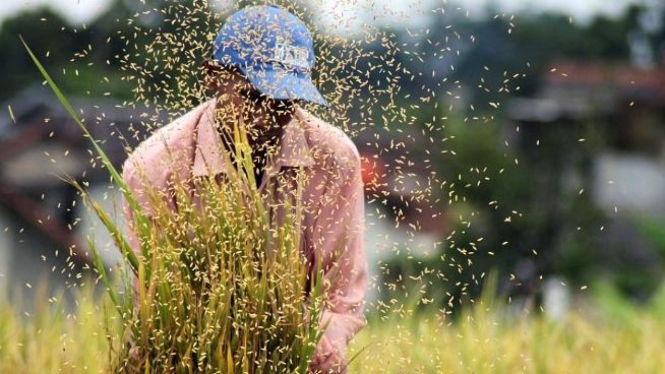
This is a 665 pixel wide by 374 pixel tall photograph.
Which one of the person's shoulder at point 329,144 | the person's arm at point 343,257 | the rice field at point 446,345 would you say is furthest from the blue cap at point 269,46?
the rice field at point 446,345

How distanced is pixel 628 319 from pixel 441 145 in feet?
40.6

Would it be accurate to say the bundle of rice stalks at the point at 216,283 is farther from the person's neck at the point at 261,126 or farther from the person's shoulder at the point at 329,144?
the person's shoulder at the point at 329,144

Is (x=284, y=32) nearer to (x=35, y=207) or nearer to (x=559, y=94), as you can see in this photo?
(x=35, y=207)

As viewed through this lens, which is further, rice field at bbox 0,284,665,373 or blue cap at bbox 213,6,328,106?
rice field at bbox 0,284,665,373

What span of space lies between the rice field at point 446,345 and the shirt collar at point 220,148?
0.80 meters

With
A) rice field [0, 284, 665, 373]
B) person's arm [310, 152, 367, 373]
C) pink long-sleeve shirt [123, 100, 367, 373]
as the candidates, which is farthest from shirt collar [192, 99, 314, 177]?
rice field [0, 284, 665, 373]

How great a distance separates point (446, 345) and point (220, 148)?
2.00 m

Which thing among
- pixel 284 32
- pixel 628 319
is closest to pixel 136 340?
pixel 284 32

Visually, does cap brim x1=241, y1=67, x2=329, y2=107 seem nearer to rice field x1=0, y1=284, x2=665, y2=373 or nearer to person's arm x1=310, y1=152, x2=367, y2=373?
person's arm x1=310, y1=152, x2=367, y2=373

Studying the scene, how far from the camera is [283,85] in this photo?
278 centimetres

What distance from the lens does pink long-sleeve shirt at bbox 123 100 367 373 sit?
111 inches

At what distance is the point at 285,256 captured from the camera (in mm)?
2674

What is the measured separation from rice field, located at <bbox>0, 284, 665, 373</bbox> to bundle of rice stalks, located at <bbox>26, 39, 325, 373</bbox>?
796mm

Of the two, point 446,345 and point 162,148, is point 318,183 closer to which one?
point 162,148
